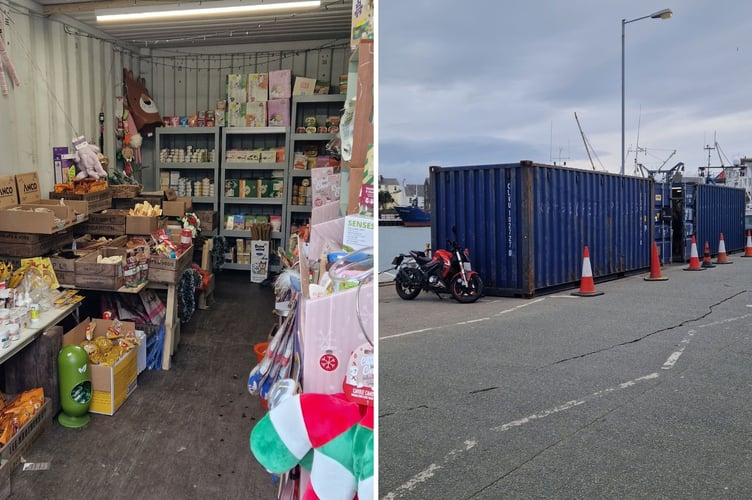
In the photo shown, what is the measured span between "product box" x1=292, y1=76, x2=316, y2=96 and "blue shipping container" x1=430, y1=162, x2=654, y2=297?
2.17 metres

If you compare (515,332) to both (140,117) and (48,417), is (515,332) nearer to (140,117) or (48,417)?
(48,417)

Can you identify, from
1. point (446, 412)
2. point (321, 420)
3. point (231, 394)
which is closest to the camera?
point (321, 420)

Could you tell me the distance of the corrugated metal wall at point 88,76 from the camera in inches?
261

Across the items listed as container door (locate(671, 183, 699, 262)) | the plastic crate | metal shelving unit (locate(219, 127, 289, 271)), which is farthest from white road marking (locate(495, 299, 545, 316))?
container door (locate(671, 183, 699, 262))

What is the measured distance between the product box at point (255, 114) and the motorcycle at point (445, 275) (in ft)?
10.2

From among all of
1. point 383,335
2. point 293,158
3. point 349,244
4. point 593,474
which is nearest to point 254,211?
point 293,158

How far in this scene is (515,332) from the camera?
613cm

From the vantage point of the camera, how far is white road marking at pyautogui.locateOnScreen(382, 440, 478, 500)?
271 centimetres

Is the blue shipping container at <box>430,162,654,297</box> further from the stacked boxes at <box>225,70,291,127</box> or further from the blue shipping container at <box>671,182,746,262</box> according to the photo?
the blue shipping container at <box>671,182,746,262</box>

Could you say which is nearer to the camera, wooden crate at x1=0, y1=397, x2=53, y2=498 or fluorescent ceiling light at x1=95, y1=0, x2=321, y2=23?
wooden crate at x1=0, y1=397, x2=53, y2=498

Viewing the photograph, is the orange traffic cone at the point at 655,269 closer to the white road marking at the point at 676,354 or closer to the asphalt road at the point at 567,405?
the asphalt road at the point at 567,405

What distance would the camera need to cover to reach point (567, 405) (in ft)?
12.4

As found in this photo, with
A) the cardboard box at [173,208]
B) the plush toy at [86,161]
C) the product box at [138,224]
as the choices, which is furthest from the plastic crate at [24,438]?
the cardboard box at [173,208]

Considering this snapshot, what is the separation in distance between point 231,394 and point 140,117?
627 cm
